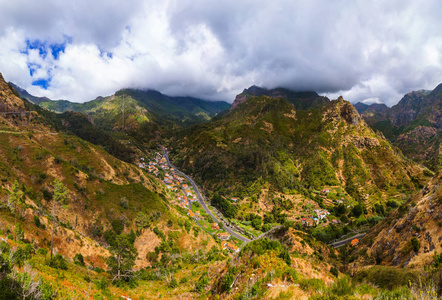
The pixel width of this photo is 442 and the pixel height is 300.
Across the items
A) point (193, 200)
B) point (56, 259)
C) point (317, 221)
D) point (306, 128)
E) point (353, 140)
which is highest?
point (306, 128)

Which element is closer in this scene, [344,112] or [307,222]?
[307,222]

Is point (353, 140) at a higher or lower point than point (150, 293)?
higher

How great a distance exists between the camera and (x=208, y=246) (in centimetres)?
5878

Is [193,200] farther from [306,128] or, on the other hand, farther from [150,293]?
[306,128]

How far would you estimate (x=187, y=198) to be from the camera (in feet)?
365

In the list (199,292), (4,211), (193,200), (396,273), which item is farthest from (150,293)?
(193,200)

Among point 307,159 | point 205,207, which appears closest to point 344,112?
point 307,159

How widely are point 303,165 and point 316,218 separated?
178ft

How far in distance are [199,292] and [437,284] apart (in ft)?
70.5

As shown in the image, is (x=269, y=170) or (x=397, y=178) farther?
(x=269, y=170)

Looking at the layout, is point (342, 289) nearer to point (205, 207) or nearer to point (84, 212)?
point (84, 212)

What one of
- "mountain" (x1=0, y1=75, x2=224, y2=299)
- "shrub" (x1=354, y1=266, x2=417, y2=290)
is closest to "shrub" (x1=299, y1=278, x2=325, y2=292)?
"shrub" (x1=354, y1=266, x2=417, y2=290)

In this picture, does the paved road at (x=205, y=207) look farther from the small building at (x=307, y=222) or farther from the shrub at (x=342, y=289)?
the shrub at (x=342, y=289)

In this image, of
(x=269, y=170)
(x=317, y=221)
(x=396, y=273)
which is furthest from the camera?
(x=269, y=170)
